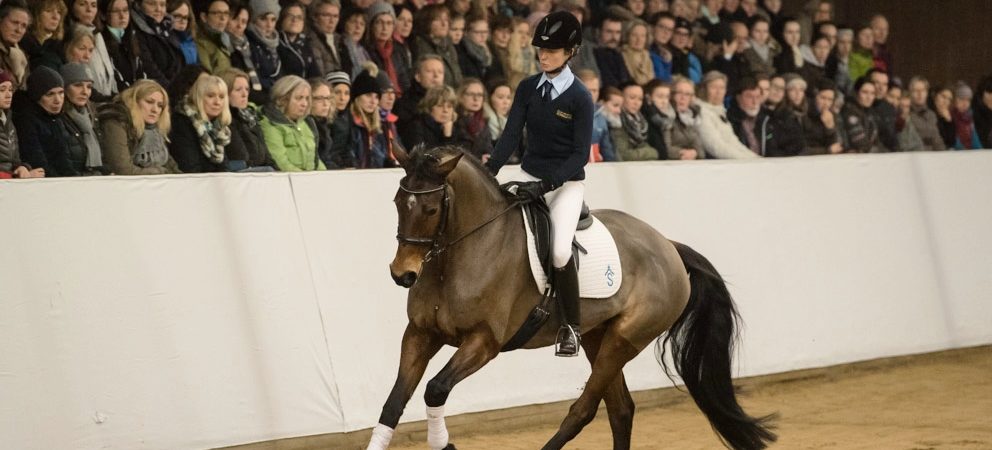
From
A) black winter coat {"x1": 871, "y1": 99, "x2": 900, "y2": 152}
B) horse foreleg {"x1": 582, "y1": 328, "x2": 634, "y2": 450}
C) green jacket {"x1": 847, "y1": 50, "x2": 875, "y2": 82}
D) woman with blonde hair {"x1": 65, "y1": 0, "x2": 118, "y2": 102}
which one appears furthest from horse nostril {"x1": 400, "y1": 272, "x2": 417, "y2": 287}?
green jacket {"x1": 847, "y1": 50, "x2": 875, "y2": 82}

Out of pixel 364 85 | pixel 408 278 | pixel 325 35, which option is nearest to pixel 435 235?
pixel 408 278

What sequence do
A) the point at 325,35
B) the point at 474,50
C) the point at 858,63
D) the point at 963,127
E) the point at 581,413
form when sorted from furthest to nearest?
1. the point at 858,63
2. the point at 963,127
3. the point at 474,50
4. the point at 325,35
5. the point at 581,413

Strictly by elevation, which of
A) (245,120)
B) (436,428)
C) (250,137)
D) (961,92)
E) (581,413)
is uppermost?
(245,120)

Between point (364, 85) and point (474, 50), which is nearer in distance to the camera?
point (364, 85)

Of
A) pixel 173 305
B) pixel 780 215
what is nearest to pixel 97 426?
pixel 173 305

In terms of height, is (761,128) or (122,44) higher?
(122,44)

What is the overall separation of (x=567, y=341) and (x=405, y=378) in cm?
104

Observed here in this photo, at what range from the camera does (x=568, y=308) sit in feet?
23.0

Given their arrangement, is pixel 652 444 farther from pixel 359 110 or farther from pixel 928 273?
pixel 928 273

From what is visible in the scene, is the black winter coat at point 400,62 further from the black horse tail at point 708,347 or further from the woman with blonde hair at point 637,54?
the black horse tail at point 708,347

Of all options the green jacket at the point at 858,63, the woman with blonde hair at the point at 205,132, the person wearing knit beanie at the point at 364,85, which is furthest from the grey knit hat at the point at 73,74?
the green jacket at the point at 858,63

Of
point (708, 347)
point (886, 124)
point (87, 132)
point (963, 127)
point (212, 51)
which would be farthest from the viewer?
point (963, 127)

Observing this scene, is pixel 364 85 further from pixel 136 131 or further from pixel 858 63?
pixel 858 63

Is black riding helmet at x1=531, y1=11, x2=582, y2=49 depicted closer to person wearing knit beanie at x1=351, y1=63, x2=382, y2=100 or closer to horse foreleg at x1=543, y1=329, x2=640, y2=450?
horse foreleg at x1=543, y1=329, x2=640, y2=450
